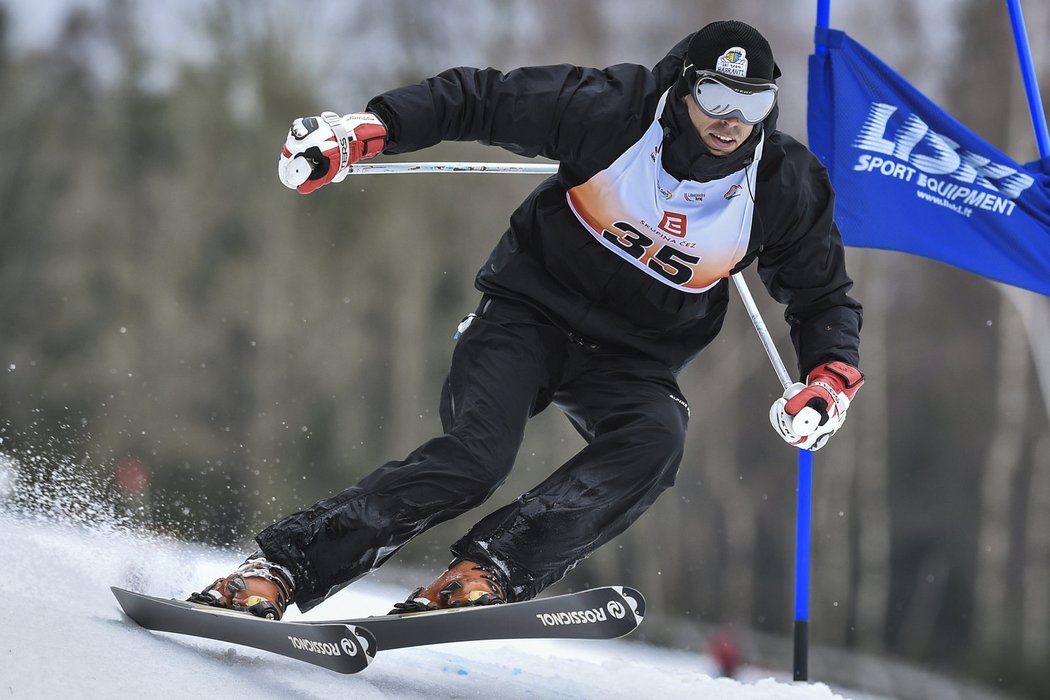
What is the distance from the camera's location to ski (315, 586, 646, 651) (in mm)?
2684

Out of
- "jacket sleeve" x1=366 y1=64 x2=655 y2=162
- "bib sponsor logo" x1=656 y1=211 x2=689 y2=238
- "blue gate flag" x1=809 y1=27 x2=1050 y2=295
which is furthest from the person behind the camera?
"blue gate flag" x1=809 y1=27 x2=1050 y2=295

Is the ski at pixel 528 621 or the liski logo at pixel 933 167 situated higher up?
the liski logo at pixel 933 167

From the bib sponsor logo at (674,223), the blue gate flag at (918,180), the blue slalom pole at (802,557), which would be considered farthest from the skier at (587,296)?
the blue gate flag at (918,180)

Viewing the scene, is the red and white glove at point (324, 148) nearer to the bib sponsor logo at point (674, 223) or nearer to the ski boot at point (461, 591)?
the bib sponsor logo at point (674, 223)

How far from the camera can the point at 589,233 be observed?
332 cm

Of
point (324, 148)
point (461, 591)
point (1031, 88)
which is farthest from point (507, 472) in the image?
point (1031, 88)

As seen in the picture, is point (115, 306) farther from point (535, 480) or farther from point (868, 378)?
point (868, 378)

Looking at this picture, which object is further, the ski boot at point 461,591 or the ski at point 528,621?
the ski boot at point 461,591

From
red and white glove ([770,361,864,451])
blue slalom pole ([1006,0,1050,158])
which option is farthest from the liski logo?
red and white glove ([770,361,864,451])

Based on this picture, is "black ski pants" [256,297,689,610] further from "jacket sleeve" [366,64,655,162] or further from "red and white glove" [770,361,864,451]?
"jacket sleeve" [366,64,655,162]

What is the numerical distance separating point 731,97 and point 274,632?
6.01 ft

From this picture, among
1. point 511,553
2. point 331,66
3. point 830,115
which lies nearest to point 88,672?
point 511,553

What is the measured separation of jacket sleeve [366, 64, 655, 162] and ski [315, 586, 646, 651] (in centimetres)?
125

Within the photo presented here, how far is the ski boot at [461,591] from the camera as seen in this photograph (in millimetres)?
2965
